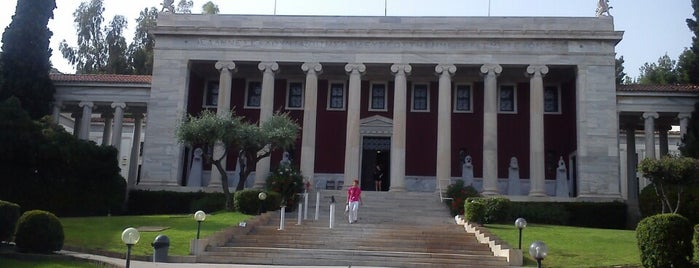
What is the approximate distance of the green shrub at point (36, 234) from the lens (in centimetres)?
1780

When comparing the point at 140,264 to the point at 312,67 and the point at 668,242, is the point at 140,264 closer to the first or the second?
the point at 668,242

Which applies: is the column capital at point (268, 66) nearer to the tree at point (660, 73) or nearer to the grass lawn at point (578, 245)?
the grass lawn at point (578, 245)

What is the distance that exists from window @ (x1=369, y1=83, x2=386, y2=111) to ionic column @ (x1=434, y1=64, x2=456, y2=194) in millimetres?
4760

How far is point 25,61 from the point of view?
35719 mm

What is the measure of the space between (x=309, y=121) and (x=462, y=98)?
9304 millimetres

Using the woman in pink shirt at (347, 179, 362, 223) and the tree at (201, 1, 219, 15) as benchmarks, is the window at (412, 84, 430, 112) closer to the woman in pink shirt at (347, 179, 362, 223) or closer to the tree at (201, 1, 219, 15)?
the woman in pink shirt at (347, 179, 362, 223)

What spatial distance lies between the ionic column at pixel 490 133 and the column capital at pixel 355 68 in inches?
236

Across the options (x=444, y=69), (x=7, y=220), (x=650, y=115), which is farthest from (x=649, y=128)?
(x=7, y=220)

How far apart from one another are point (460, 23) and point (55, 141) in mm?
20036

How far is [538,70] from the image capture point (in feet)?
118

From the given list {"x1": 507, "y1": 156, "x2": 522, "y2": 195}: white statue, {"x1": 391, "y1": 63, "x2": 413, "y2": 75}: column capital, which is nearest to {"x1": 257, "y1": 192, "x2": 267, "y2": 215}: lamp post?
{"x1": 391, "y1": 63, "x2": 413, "y2": 75}: column capital

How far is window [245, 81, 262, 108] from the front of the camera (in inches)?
1607

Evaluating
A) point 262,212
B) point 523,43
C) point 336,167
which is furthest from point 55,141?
point 523,43

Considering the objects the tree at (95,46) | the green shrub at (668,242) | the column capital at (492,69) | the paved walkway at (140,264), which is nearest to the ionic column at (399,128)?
the column capital at (492,69)
